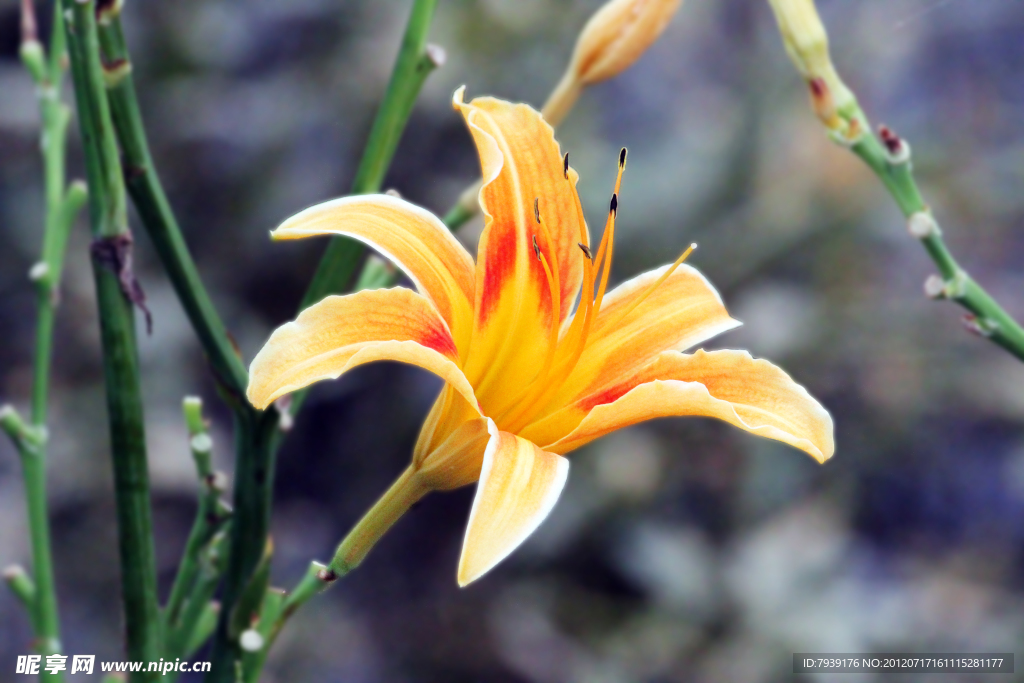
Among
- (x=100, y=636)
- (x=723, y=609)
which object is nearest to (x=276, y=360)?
(x=723, y=609)

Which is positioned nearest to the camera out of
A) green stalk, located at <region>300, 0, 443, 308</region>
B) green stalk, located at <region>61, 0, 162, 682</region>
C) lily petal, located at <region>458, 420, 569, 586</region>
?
lily petal, located at <region>458, 420, 569, 586</region>

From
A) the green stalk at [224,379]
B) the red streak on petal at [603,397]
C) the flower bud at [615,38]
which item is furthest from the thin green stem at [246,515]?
the flower bud at [615,38]

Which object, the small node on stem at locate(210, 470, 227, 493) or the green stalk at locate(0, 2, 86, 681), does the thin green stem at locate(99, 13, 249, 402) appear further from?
the green stalk at locate(0, 2, 86, 681)

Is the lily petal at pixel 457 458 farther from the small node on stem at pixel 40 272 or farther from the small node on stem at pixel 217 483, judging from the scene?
the small node on stem at pixel 40 272

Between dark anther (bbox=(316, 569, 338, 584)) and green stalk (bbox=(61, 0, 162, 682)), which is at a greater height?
green stalk (bbox=(61, 0, 162, 682))

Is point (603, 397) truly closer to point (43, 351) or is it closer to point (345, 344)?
point (345, 344)

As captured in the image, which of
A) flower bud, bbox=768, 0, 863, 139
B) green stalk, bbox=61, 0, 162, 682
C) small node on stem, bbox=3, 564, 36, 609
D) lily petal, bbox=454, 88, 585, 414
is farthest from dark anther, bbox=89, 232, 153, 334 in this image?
flower bud, bbox=768, 0, 863, 139

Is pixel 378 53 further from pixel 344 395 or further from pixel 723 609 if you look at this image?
pixel 723 609

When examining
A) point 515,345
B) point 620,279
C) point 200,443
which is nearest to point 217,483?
point 200,443
